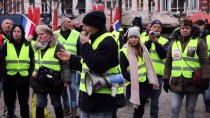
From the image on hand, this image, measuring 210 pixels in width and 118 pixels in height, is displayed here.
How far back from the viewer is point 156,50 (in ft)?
30.6

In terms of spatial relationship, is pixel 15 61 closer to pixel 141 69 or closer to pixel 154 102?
pixel 141 69

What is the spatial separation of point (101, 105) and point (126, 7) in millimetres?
59732

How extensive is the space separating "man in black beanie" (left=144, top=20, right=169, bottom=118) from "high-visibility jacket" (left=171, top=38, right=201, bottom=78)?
941 mm

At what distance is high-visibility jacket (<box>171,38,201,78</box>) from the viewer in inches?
307

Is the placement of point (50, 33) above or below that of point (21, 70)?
above

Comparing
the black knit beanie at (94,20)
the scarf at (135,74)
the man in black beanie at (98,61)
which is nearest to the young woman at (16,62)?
the scarf at (135,74)

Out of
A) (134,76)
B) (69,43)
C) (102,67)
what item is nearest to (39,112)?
(134,76)

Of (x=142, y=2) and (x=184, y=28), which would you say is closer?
(x=184, y=28)

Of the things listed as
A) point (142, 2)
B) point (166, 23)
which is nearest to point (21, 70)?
point (166, 23)

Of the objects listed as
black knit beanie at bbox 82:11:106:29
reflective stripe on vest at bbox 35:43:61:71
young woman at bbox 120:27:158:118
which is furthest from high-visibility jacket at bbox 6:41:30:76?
black knit beanie at bbox 82:11:106:29

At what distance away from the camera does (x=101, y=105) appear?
569cm

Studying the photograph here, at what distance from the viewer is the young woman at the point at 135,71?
8.08 meters

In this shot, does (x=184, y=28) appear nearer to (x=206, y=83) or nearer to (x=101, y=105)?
(x=206, y=83)

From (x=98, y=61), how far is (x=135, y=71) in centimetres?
267
